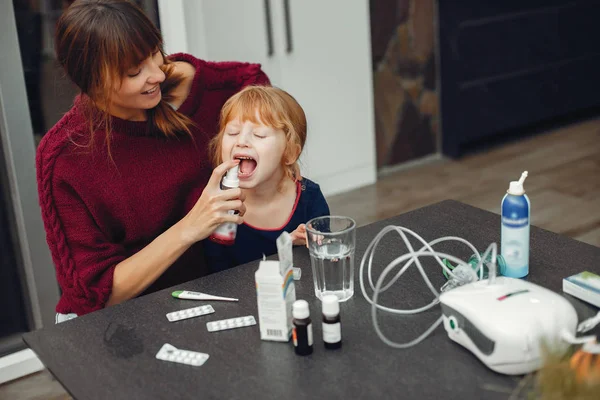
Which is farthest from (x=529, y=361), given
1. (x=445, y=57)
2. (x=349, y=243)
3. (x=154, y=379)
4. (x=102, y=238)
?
(x=445, y=57)

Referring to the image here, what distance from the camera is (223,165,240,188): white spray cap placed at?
146 centimetres

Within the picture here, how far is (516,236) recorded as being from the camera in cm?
135

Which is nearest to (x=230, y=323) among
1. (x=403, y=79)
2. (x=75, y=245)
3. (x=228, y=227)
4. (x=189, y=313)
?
(x=189, y=313)

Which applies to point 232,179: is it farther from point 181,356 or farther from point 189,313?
point 181,356

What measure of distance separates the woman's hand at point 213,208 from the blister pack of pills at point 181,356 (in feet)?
1.03

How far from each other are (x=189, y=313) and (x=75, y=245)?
Result: 36 centimetres

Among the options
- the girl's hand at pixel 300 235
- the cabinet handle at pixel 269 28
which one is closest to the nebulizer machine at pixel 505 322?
the girl's hand at pixel 300 235

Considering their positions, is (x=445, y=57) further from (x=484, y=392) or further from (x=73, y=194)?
(x=484, y=392)

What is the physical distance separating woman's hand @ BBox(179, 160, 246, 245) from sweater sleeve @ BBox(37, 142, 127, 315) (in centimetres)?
18

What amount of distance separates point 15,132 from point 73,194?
3.38 feet

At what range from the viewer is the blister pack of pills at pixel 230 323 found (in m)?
1.27

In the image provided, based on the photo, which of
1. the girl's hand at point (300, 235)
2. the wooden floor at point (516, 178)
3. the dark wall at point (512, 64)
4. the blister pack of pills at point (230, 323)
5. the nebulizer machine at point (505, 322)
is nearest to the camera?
the nebulizer machine at point (505, 322)

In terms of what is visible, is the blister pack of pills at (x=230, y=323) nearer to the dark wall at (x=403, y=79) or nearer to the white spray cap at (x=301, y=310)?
the white spray cap at (x=301, y=310)

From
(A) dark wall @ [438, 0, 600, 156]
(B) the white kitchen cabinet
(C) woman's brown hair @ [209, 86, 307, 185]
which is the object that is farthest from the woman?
(A) dark wall @ [438, 0, 600, 156]
